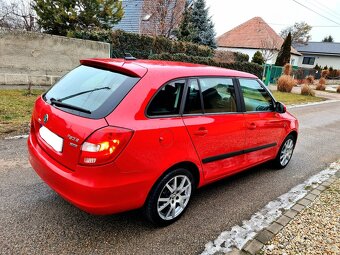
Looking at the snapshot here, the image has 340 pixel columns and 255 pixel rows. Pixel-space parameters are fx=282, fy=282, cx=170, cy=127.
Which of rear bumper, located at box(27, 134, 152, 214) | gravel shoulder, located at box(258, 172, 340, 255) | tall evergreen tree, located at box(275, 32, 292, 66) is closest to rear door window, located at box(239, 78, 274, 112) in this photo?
gravel shoulder, located at box(258, 172, 340, 255)

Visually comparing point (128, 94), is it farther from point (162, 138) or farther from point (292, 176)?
point (292, 176)

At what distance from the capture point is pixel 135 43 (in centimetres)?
1282

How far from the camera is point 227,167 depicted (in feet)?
12.0

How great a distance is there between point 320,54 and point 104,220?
215 ft

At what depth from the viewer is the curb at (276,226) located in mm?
2766

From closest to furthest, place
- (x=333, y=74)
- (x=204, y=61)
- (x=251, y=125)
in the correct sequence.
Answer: (x=251, y=125)
(x=204, y=61)
(x=333, y=74)

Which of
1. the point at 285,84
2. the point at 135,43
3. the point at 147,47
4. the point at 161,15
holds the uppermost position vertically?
the point at 161,15

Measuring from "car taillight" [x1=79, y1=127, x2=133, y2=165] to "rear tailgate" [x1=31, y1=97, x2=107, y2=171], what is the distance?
6 cm

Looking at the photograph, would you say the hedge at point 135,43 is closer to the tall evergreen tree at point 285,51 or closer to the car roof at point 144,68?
the car roof at point 144,68

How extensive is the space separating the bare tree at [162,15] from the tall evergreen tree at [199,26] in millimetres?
946

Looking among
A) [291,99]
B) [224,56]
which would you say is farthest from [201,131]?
[224,56]

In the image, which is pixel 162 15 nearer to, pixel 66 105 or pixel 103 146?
pixel 66 105

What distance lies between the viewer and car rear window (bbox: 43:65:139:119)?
2.57m

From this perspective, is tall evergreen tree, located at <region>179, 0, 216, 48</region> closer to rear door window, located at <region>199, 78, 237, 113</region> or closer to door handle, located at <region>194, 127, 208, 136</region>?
rear door window, located at <region>199, 78, 237, 113</region>
